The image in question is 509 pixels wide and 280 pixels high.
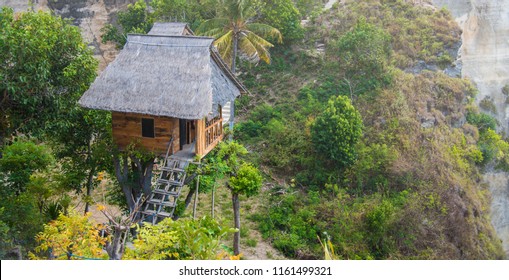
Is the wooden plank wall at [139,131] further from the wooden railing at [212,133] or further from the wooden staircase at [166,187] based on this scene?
the wooden railing at [212,133]

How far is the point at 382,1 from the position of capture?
98.0ft

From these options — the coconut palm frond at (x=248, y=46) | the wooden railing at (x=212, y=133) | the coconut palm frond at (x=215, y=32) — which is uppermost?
the coconut palm frond at (x=215, y=32)

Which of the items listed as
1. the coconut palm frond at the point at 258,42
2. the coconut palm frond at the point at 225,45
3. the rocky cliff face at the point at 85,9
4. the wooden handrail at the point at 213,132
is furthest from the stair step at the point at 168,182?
the rocky cliff face at the point at 85,9

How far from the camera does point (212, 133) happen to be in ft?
51.8

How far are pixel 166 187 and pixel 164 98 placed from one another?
2.38 metres

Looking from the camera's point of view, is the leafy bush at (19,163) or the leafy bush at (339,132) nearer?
the leafy bush at (19,163)

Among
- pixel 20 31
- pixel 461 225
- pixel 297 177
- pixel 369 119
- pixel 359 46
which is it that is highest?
pixel 20 31

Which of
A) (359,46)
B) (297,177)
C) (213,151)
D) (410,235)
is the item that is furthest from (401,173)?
(213,151)

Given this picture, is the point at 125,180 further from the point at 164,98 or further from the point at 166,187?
the point at 164,98

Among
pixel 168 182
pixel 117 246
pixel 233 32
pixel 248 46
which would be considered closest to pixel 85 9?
pixel 233 32

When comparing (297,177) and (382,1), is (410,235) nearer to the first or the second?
(297,177)

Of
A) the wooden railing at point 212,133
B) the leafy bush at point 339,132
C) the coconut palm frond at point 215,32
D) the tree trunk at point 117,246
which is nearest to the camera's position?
the tree trunk at point 117,246

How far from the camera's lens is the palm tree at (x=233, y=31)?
69.6 ft

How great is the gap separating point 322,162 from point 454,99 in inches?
401
